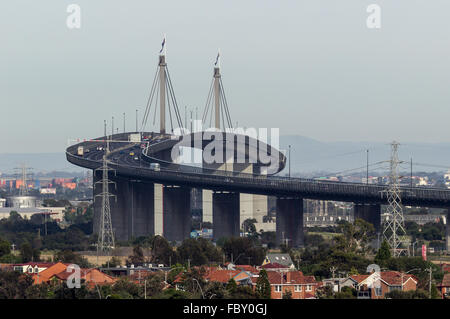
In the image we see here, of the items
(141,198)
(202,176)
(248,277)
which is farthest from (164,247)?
(141,198)

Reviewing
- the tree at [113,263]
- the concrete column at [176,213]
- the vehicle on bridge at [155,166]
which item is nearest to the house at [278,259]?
the tree at [113,263]

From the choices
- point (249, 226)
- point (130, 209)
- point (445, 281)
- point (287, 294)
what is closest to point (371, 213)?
point (130, 209)

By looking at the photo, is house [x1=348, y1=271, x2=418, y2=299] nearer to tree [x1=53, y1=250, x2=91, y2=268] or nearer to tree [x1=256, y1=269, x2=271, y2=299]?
tree [x1=256, y1=269, x2=271, y2=299]

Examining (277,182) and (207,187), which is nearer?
(277,182)

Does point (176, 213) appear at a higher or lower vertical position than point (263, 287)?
lower

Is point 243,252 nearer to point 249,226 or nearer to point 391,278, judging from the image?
point 391,278
